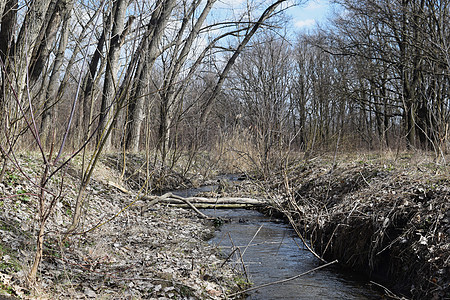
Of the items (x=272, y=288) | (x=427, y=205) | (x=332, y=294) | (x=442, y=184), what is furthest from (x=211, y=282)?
(x=442, y=184)

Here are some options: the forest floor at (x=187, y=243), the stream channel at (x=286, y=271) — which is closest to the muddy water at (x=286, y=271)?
the stream channel at (x=286, y=271)

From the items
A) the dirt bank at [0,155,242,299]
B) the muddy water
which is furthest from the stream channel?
the dirt bank at [0,155,242,299]

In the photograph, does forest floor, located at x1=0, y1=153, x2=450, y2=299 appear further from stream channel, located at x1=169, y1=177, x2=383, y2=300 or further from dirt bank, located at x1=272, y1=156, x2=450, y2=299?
stream channel, located at x1=169, y1=177, x2=383, y2=300

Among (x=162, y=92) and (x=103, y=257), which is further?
(x=162, y=92)

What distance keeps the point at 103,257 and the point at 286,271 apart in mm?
2440

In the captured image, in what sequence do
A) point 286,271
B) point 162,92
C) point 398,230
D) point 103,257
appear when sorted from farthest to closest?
point 162,92
point 286,271
point 398,230
point 103,257

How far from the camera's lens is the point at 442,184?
16.6 ft

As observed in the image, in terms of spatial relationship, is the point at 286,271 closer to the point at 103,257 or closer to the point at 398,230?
the point at 398,230

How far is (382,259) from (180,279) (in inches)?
106

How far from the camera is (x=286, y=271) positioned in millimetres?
5145

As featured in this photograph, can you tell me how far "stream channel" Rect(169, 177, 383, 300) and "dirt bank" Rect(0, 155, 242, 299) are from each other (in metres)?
0.38

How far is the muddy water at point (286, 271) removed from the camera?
445 cm

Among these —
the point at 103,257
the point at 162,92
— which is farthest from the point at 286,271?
the point at 162,92

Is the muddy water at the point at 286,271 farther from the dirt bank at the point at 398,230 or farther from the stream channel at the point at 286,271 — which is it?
the dirt bank at the point at 398,230
